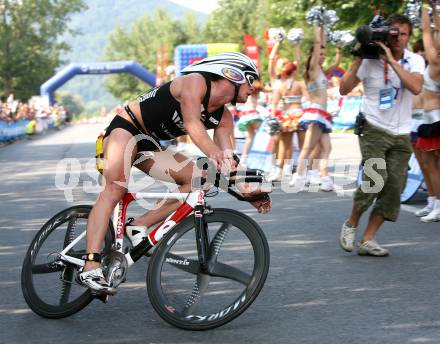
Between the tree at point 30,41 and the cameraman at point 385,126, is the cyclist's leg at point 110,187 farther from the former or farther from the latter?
the tree at point 30,41

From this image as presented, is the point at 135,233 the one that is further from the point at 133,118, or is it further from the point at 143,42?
the point at 143,42

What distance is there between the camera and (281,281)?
241 inches

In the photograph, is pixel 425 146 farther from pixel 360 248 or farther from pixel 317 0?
pixel 317 0

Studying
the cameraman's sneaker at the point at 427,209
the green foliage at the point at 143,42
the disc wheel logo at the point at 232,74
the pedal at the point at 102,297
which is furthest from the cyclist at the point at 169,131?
the green foliage at the point at 143,42

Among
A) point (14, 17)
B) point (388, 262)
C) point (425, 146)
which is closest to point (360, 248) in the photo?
point (388, 262)

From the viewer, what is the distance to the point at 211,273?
488 cm

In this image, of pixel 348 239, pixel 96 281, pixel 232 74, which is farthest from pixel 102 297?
pixel 348 239

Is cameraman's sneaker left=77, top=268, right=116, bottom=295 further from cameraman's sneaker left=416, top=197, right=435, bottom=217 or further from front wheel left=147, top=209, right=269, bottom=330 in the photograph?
cameraman's sneaker left=416, top=197, right=435, bottom=217

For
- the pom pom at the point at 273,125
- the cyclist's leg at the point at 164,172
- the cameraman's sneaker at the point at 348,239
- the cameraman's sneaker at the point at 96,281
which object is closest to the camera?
the cameraman's sneaker at the point at 96,281

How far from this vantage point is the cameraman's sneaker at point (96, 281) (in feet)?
16.2

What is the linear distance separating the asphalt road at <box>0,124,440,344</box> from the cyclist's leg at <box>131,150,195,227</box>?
1.84 ft

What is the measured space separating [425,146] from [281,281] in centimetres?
349

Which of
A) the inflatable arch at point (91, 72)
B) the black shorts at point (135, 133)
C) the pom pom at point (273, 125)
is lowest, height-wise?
the inflatable arch at point (91, 72)

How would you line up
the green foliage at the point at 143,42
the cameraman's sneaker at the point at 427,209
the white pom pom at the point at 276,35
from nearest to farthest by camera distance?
the cameraman's sneaker at the point at 427,209 → the white pom pom at the point at 276,35 → the green foliage at the point at 143,42
